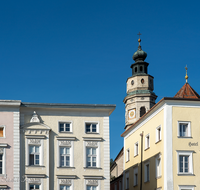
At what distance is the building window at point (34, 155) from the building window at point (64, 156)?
1882mm

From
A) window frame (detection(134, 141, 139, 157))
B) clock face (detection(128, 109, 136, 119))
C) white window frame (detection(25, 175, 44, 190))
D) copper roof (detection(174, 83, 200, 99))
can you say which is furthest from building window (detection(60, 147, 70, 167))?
clock face (detection(128, 109, 136, 119))

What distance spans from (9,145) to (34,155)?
7.17 feet

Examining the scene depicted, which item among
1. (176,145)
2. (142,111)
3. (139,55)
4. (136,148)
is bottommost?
(176,145)

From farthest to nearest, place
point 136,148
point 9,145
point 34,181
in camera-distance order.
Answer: point 136,148, point 9,145, point 34,181

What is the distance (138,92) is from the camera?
265 feet

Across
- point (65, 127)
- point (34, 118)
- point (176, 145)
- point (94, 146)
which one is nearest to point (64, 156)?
point (65, 127)

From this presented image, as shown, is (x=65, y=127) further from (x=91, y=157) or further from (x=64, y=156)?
(x=91, y=157)

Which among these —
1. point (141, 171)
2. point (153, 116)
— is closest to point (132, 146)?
point (141, 171)

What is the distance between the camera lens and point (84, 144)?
129 ft

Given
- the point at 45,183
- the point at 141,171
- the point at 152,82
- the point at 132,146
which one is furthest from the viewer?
the point at 152,82

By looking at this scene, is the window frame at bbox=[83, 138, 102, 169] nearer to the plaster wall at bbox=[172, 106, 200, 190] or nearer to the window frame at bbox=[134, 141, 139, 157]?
the plaster wall at bbox=[172, 106, 200, 190]

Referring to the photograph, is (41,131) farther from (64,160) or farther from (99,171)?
(99,171)

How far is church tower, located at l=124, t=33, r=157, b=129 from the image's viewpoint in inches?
3140

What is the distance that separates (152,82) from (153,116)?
39.1m
